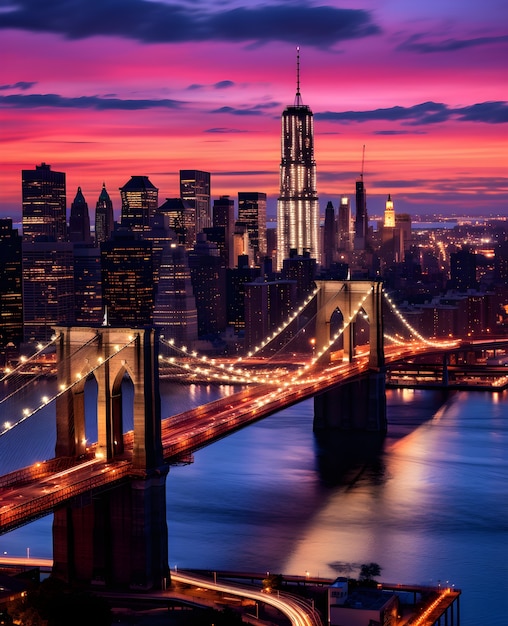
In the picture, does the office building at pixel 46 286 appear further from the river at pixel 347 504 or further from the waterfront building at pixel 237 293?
the river at pixel 347 504

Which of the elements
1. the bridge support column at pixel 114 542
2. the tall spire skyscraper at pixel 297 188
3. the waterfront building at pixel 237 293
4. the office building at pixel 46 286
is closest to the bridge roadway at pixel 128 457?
the bridge support column at pixel 114 542

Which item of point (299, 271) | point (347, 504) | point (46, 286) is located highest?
point (299, 271)

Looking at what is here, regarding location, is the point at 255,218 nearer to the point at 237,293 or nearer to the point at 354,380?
the point at 237,293

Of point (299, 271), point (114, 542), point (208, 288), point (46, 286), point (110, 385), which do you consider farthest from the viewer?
point (208, 288)

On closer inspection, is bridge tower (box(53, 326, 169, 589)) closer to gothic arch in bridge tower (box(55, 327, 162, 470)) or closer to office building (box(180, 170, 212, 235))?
gothic arch in bridge tower (box(55, 327, 162, 470))

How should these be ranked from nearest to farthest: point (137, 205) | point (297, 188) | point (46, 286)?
point (46, 286), point (137, 205), point (297, 188)

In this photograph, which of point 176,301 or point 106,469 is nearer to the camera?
point 106,469

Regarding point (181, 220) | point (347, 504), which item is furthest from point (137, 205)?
point (347, 504)

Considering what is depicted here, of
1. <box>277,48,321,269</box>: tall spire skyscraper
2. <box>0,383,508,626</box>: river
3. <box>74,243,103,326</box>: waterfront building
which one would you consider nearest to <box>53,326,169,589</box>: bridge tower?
<box>0,383,508,626</box>: river

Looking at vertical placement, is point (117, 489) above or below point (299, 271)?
below
